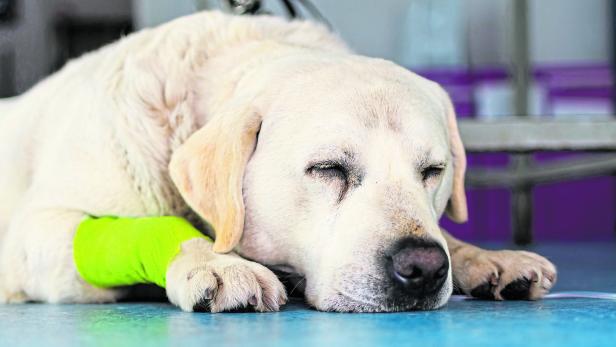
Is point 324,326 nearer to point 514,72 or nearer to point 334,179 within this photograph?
point 334,179

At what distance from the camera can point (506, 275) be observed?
6.84 feet

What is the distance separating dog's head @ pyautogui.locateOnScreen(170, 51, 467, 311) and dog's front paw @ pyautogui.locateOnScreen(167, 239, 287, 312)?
0.33 ft

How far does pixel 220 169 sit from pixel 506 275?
65cm

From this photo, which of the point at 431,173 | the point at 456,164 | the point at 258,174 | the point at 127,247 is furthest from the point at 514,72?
the point at 127,247

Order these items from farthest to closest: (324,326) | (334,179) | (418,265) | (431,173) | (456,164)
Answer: (456,164) → (431,173) → (334,179) → (418,265) → (324,326)

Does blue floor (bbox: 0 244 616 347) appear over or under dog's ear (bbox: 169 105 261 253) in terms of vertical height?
under

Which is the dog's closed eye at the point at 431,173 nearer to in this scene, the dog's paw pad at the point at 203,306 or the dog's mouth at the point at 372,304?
the dog's mouth at the point at 372,304

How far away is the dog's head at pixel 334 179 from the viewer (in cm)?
182

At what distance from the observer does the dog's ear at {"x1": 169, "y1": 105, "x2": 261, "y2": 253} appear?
209 centimetres

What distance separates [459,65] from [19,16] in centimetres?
339

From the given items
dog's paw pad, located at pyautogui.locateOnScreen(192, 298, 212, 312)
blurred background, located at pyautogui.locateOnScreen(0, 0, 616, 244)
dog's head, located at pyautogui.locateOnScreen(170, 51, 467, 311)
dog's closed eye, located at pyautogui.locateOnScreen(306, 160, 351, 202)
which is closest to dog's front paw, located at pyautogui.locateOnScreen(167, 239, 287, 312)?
dog's paw pad, located at pyautogui.locateOnScreen(192, 298, 212, 312)

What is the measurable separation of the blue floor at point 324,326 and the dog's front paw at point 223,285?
29 mm

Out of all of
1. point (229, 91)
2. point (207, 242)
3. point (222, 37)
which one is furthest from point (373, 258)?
point (222, 37)

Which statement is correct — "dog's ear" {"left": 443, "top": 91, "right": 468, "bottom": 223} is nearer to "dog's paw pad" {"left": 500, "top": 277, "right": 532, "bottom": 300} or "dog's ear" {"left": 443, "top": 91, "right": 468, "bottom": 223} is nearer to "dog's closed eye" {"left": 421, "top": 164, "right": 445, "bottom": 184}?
"dog's closed eye" {"left": 421, "top": 164, "right": 445, "bottom": 184}
